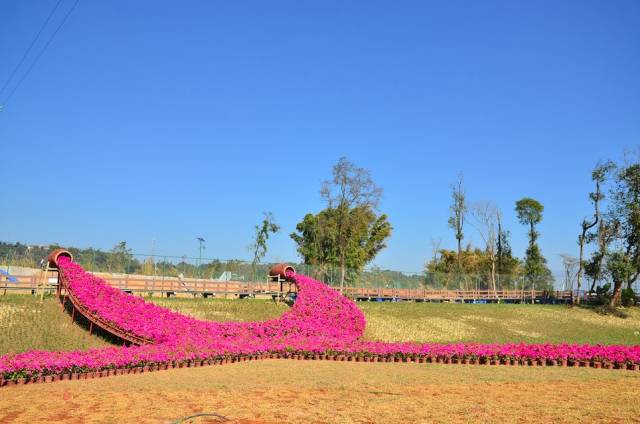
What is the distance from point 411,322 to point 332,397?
1568 cm

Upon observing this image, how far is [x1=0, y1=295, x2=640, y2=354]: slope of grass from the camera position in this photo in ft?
52.9

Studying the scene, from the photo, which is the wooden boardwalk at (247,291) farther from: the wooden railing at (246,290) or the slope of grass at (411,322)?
the slope of grass at (411,322)

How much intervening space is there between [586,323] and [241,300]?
65.0 ft

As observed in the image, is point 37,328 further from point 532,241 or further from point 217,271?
point 532,241

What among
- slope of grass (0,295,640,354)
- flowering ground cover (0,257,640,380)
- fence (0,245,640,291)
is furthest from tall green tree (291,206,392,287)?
flowering ground cover (0,257,640,380)

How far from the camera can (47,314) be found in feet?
56.4

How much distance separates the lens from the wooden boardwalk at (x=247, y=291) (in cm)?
2083

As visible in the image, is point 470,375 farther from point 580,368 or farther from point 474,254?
point 474,254

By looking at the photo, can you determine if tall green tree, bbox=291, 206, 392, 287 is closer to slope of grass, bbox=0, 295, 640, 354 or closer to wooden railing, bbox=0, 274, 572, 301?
wooden railing, bbox=0, 274, 572, 301

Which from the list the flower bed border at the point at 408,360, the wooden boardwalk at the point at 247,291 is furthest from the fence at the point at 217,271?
the flower bed border at the point at 408,360

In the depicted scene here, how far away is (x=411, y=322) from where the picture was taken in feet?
81.8

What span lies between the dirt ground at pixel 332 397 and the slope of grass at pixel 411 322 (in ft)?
17.7

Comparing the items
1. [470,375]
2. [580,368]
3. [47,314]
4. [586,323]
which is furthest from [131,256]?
[586,323]

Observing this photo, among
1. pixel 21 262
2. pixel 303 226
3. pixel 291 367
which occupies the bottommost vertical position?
pixel 291 367
